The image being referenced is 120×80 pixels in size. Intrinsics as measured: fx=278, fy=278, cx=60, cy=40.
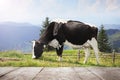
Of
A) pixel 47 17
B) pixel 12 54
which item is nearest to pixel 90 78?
pixel 12 54

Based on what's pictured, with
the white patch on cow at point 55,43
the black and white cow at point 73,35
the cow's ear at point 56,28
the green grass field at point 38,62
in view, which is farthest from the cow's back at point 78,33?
the green grass field at point 38,62

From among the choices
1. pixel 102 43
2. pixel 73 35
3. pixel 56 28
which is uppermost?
pixel 102 43

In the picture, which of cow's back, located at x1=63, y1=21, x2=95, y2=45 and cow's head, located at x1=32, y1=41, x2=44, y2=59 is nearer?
cow's back, located at x1=63, y1=21, x2=95, y2=45

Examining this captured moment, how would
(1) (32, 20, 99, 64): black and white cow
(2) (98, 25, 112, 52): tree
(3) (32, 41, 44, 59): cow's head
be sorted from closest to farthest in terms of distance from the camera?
(1) (32, 20, 99, 64): black and white cow < (3) (32, 41, 44, 59): cow's head < (2) (98, 25, 112, 52): tree

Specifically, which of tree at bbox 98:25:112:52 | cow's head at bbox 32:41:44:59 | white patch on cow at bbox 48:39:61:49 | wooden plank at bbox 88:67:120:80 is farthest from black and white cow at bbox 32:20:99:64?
tree at bbox 98:25:112:52

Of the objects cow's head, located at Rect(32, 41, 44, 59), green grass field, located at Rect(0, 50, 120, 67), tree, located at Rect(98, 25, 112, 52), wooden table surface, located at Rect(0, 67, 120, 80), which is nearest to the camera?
wooden table surface, located at Rect(0, 67, 120, 80)

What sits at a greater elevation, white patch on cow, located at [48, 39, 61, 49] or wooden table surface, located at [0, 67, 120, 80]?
white patch on cow, located at [48, 39, 61, 49]

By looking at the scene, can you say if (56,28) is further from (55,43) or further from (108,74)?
(108,74)

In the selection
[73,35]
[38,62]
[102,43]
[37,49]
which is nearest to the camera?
[38,62]

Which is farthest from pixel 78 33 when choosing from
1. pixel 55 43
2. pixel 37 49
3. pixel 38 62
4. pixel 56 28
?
pixel 38 62

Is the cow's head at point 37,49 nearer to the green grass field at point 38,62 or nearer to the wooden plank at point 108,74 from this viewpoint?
the green grass field at point 38,62

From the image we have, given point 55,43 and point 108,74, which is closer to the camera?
point 108,74

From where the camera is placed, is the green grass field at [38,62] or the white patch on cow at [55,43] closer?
the green grass field at [38,62]

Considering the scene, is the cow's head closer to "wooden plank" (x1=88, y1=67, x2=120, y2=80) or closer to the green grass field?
the green grass field
